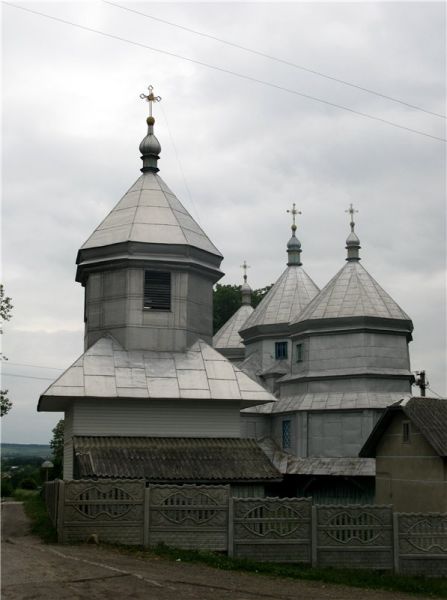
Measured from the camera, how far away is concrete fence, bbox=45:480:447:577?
1645cm

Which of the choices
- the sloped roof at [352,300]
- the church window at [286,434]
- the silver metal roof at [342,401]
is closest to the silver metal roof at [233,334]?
the sloped roof at [352,300]

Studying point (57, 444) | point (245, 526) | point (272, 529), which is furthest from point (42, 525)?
point (57, 444)

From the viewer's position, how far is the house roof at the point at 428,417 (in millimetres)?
22609

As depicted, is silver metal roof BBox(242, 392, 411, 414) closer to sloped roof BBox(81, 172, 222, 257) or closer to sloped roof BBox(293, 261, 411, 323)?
sloped roof BBox(293, 261, 411, 323)

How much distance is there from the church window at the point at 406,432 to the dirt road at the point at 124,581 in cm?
969

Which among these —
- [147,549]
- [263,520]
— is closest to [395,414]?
[263,520]

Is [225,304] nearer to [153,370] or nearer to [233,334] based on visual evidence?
[233,334]

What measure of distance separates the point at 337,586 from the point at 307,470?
16.8 meters

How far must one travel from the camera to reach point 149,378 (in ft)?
82.0

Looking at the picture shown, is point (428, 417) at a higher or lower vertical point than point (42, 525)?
higher

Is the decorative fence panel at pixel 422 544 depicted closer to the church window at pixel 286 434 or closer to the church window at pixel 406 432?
the church window at pixel 406 432

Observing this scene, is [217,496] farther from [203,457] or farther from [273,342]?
[273,342]

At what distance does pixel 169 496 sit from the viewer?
55.0ft

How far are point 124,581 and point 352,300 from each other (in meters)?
22.5
